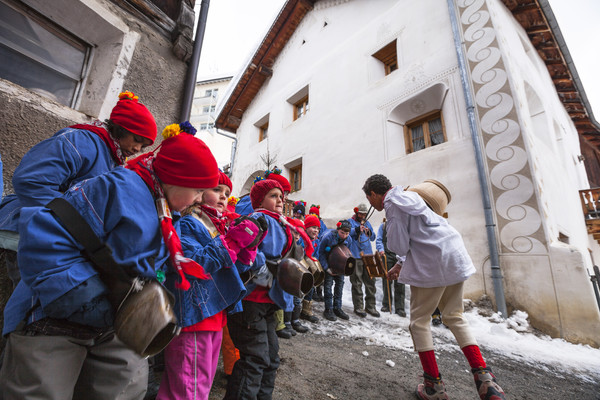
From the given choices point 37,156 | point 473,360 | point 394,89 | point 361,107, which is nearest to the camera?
point 37,156

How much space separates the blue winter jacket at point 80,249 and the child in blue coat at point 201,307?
37 centimetres

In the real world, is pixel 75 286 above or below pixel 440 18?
below

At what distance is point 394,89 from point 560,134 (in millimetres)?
6060

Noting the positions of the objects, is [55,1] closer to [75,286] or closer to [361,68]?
[75,286]

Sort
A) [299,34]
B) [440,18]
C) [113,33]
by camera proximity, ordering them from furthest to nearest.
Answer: [299,34], [440,18], [113,33]

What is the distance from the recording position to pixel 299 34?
41.9 feet

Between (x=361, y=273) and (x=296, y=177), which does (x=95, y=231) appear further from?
(x=296, y=177)

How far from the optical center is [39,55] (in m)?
2.52

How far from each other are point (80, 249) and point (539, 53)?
13.0 meters

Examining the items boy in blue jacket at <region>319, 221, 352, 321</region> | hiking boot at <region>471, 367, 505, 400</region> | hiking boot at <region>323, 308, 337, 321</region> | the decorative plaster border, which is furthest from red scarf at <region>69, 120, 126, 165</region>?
the decorative plaster border

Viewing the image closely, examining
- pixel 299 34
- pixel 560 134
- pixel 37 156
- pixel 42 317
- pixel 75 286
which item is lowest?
pixel 42 317

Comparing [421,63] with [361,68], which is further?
[361,68]

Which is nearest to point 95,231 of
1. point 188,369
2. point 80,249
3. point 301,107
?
point 80,249

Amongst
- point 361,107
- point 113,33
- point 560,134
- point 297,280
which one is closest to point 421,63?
point 361,107
